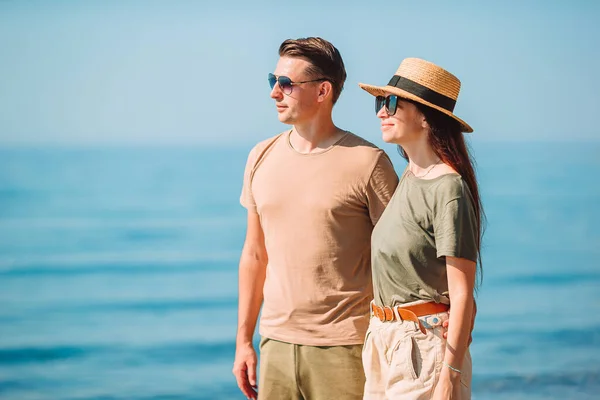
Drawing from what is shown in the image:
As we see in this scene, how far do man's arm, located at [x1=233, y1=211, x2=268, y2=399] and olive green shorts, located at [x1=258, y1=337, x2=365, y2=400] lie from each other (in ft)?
0.40

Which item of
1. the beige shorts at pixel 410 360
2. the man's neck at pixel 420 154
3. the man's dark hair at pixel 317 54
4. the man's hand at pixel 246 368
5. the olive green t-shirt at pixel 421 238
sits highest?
the man's dark hair at pixel 317 54

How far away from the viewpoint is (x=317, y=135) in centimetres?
292

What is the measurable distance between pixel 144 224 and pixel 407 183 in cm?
1734

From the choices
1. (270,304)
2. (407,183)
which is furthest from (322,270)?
(407,183)

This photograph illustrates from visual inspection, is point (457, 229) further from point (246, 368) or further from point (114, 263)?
point (114, 263)

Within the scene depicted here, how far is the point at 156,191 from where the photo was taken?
78.4 ft

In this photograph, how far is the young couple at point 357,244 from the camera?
2.45m

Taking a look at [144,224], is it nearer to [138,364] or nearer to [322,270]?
[138,364]

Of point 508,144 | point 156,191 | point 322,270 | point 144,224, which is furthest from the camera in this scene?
point 508,144

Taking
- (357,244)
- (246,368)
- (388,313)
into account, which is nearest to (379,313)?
(388,313)

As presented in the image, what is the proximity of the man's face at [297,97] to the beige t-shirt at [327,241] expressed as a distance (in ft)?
0.40

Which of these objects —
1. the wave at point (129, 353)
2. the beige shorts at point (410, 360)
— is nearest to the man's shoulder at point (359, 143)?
the beige shorts at point (410, 360)

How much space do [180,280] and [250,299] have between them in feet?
39.5

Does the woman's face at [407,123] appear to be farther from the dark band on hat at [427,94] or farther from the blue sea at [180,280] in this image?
the blue sea at [180,280]
